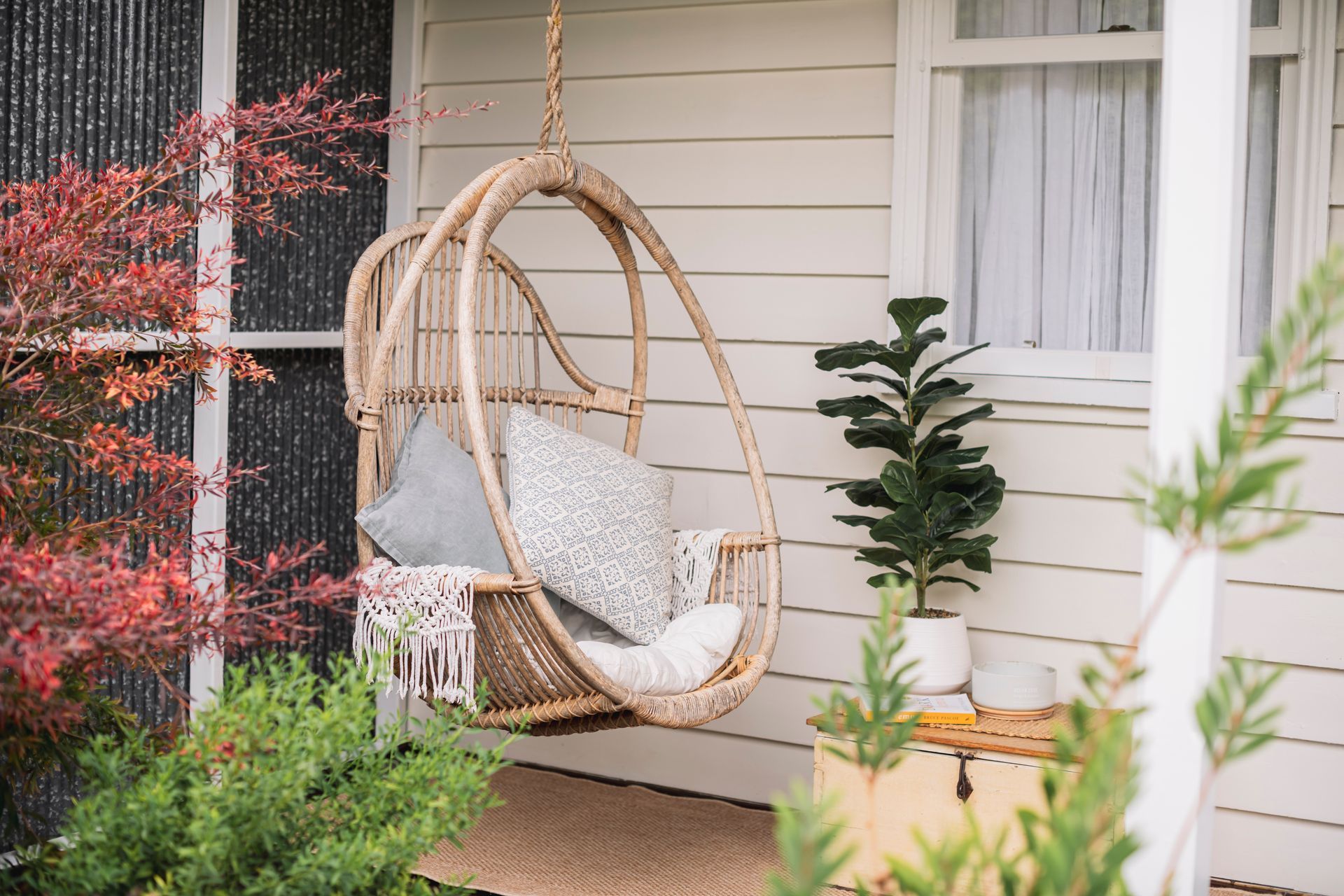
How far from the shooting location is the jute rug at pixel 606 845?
8.15 ft

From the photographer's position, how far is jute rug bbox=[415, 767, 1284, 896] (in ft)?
8.15

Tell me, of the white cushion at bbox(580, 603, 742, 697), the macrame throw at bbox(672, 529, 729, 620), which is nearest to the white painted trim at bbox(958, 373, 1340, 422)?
the macrame throw at bbox(672, 529, 729, 620)

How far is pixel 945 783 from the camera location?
2.29 m

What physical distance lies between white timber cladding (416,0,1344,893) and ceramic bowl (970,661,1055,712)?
38 cm

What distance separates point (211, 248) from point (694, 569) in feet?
4.29

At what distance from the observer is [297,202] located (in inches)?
120

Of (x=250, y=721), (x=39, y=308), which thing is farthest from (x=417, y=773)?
(x=39, y=308)

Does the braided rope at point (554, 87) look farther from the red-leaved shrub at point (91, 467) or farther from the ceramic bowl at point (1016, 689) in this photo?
the ceramic bowl at point (1016, 689)

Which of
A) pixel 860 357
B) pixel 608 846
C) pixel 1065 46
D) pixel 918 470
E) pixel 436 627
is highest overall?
pixel 1065 46

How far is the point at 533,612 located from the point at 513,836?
960mm

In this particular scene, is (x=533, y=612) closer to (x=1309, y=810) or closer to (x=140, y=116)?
(x=140, y=116)

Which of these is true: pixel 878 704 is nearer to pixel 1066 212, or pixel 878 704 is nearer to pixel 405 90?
pixel 1066 212

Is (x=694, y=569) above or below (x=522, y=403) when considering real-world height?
below

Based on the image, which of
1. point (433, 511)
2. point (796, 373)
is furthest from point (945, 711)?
point (433, 511)
